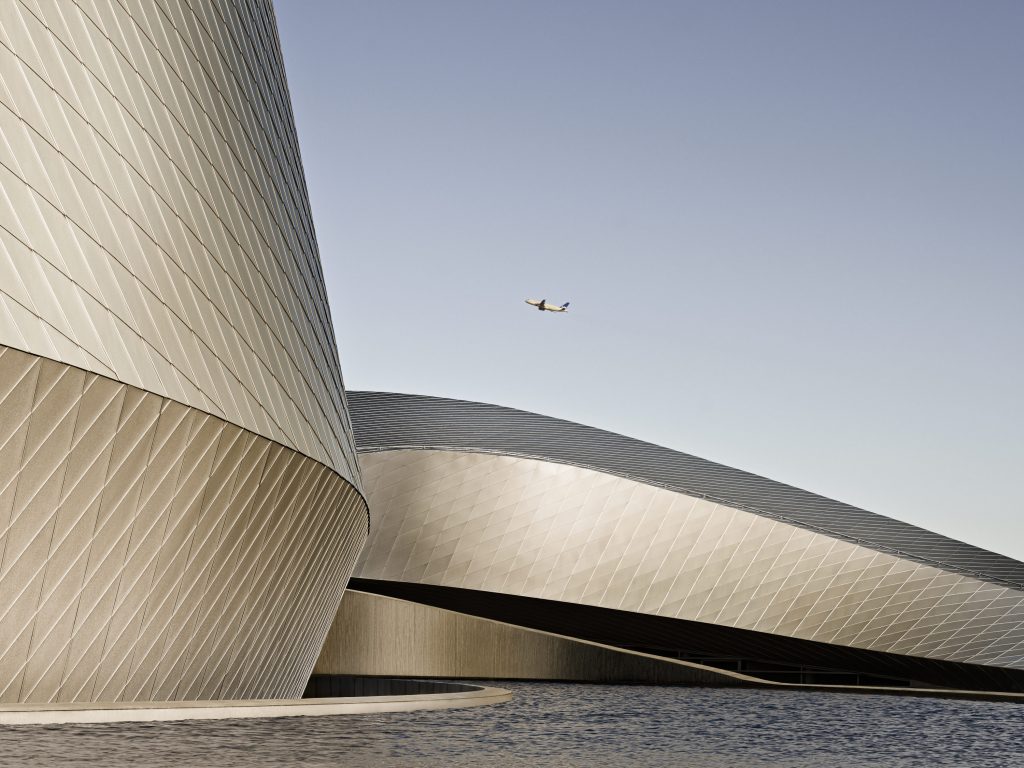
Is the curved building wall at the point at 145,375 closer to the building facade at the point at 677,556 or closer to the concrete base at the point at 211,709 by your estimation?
the concrete base at the point at 211,709

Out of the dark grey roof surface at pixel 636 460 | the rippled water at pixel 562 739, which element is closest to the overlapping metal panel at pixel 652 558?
the dark grey roof surface at pixel 636 460

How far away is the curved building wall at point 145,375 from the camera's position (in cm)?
1248

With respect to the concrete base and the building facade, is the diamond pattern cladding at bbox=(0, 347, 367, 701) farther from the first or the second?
the building facade

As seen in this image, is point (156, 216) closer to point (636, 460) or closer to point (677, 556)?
point (677, 556)

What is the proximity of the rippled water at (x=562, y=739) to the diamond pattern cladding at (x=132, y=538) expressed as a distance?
5.86 ft

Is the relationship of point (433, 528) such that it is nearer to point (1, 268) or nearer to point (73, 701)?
point (73, 701)

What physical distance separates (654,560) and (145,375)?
2781 centimetres

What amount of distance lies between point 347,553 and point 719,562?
55.4 ft

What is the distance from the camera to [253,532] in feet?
57.2

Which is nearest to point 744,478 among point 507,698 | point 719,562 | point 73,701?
point 719,562

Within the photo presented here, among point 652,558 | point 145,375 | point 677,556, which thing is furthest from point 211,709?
point 677,556

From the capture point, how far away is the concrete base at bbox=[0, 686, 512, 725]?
12.1 m

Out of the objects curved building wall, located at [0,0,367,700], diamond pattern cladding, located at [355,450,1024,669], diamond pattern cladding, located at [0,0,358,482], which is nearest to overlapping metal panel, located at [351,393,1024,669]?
diamond pattern cladding, located at [355,450,1024,669]

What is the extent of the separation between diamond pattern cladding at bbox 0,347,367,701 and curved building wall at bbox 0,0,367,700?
3 centimetres
